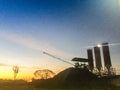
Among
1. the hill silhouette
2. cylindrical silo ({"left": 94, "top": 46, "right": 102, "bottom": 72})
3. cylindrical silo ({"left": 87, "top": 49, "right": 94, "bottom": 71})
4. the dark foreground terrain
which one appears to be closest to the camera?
the dark foreground terrain

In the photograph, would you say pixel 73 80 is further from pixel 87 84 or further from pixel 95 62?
pixel 95 62

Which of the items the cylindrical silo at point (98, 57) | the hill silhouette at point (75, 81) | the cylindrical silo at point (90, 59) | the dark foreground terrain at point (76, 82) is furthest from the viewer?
the cylindrical silo at point (90, 59)

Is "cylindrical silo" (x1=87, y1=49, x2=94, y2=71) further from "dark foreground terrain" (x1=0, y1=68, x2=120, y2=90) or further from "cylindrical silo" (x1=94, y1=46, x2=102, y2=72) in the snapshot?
"dark foreground terrain" (x1=0, y1=68, x2=120, y2=90)

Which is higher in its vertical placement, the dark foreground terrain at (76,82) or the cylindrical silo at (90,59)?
the cylindrical silo at (90,59)

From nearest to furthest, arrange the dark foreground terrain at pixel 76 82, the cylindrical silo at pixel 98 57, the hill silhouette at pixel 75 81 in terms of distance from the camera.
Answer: the dark foreground terrain at pixel 76 82
the hill silhouette at pixel 75 81
the cylindrical silo at pixel 98 57

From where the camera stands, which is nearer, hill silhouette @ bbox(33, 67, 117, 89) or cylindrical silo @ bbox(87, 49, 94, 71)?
hill silhouette @ bbox(33, 67, 117, 89)

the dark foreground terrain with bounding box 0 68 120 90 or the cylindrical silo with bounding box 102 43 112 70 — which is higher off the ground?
the cylindrical silo with bounding box 102 43 112 70

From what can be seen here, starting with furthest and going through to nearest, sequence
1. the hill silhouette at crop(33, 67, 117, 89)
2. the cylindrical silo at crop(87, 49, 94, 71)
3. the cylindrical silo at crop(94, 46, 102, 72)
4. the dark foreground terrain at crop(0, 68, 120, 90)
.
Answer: the cylindrical silo at crop(87, 49, 94, 71) < the cylindrical silo at crop(94, 46, 102, 72) < the hill silhouette at crop(33, 67, 117, 89) < the dark foreground terrain at crop(0, 68, 120, 90)

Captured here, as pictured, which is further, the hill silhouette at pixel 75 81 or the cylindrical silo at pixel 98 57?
the cylindrical silo at pixel 98 57

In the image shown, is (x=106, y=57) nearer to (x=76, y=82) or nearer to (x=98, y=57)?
(x=98, y=57)

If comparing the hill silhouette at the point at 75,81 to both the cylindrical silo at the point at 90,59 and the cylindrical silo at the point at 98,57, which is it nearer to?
the cylindrical silo at the point at 98,57

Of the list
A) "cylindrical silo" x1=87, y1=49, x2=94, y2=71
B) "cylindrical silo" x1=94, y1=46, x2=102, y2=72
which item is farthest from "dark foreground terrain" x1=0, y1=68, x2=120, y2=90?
"cylindrical silo" x1=87, y1=49, x2=94, y2=71

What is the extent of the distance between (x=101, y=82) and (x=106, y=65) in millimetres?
12519

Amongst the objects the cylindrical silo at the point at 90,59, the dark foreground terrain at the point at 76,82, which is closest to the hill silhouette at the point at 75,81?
the dark foreground terrain at the point at 76,82
